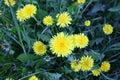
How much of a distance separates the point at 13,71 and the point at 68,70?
0.32 m

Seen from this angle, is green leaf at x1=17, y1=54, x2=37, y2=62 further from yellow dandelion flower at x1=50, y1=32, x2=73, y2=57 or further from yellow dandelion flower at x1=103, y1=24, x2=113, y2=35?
yellow dandelion flower at x1=103, y1=24, x2=113, y2=35

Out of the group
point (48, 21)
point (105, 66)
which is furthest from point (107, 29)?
point (48, 21)

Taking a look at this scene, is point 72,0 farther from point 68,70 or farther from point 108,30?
point 68,70

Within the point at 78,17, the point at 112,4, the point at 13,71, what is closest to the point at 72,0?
the point at 78,17

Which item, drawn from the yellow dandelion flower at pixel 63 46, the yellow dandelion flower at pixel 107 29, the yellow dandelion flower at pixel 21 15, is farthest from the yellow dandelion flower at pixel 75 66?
the yellow dandelion flower at pixel 21 15

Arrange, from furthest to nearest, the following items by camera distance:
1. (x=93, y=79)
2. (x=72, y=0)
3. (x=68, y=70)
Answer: (x=72, y=0) < (x=93, y=79) < (x=68, y=70)

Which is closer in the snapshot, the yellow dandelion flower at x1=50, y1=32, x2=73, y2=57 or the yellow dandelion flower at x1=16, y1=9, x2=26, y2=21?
the yellow dandelion flower at x1=50, y1=32, x2=73, y2=57

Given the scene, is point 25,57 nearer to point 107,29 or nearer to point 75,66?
point 75,66

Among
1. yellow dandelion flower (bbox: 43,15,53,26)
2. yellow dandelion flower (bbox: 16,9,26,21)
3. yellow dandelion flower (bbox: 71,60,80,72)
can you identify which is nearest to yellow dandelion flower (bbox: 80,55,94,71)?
yellow dandelion flower (bbox: 71,60,80,72)

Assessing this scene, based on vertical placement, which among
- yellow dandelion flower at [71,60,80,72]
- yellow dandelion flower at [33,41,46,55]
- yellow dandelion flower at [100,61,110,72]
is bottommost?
yellow dandelion flower at [71,60,80,72]

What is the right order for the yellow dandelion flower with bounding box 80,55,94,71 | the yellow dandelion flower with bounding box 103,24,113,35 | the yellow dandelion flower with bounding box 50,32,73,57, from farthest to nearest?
the yellow dandelion flower with bounding box 103,24,113,35
the yellow dandelion flower with bounding box 80,55,94,71
the yellow dandelion flower with bounding box 50,32,73,57

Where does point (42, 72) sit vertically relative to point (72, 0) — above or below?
below

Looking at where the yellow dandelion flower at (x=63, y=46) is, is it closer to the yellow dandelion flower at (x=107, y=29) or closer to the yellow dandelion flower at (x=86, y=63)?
the yellow dandelion flower at (x=86, y=63)

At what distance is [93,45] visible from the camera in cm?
158
